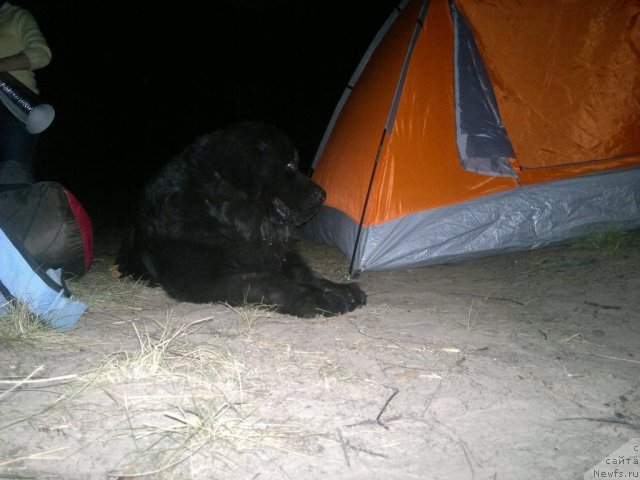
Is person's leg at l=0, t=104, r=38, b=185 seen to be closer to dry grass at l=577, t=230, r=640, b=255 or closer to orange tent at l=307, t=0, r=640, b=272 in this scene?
orange tent at l=307, t=0, r=640, b=272

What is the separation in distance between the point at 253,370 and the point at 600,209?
3356mm

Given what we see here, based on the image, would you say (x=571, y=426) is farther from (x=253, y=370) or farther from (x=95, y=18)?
(x=95, y=18)

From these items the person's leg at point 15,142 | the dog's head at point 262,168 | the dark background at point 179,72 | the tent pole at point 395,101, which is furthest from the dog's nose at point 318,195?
the dark background at point 179,72

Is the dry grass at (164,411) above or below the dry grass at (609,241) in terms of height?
above

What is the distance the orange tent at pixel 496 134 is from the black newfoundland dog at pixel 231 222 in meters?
0.84

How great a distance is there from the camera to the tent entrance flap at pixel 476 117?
368cm

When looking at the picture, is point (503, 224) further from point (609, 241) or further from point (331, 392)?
point (331, 392)

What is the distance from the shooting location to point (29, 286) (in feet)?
7.45

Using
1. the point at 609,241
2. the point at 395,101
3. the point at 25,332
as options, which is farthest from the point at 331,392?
the point at 609,241

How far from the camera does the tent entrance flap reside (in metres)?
3.68

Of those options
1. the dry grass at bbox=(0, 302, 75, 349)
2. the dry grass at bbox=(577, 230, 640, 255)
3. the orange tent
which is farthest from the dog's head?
the dry grass at bbox=(577, 230, 640, 255)

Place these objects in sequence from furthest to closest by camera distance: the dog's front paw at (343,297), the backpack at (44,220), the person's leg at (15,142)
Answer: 1. the person's leg at (15,142)
2. the dog's front paw at (343,297)
3. the backpack at (44,220)

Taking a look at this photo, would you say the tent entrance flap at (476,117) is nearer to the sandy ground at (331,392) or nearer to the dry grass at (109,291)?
the sandy ground at (331,392)

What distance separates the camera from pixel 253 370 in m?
1.90
